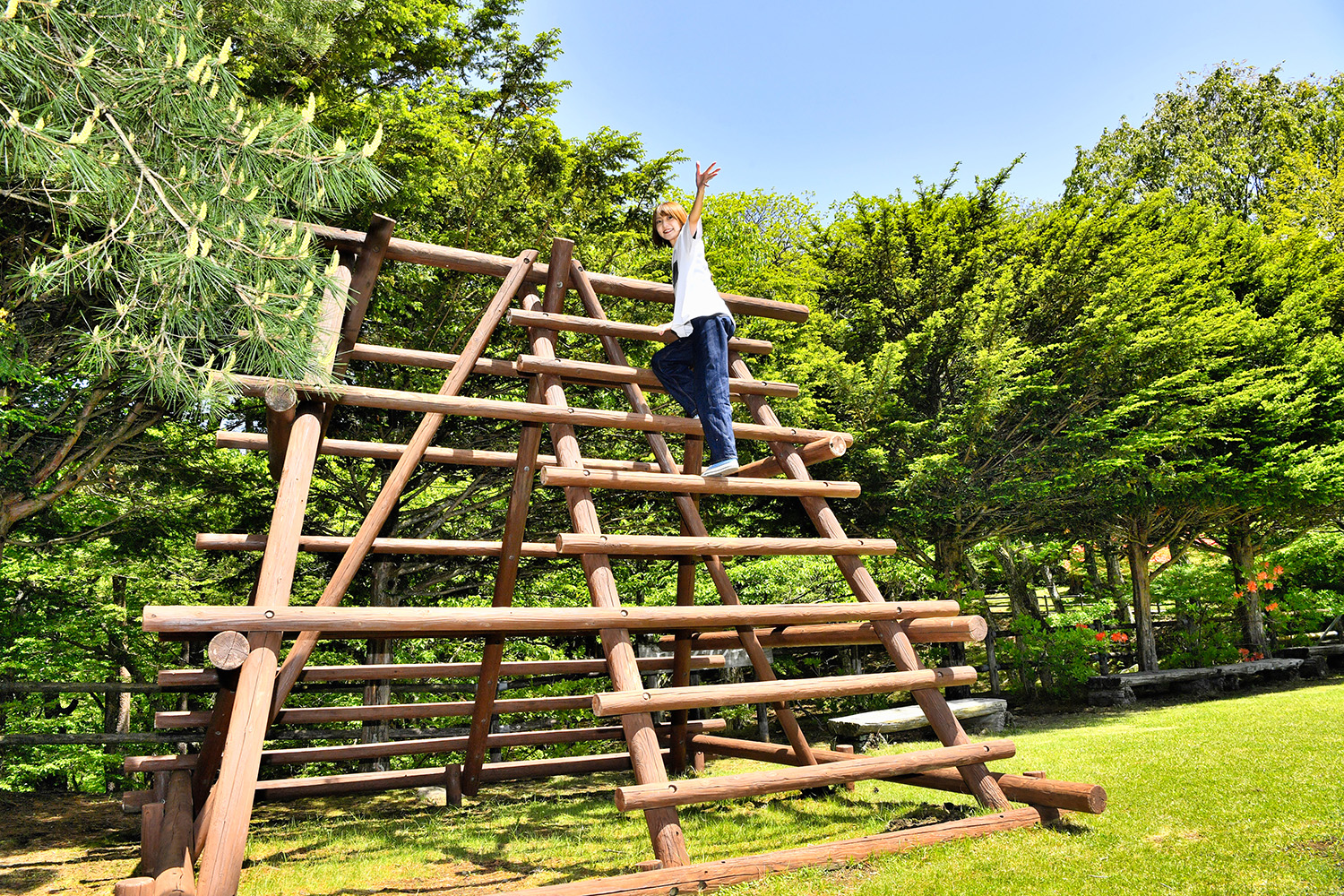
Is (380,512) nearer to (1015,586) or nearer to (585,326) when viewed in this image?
(585,326)

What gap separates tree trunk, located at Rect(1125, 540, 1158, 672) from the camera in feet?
53.3

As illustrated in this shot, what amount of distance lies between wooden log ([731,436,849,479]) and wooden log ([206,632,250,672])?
314cm

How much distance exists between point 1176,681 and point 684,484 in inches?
587

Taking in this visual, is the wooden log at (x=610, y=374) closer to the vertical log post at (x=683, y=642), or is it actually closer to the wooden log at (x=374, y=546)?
the vertical log post at (x=683, y=642)

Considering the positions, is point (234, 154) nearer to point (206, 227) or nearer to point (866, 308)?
point (206, 227)

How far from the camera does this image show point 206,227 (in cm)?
390

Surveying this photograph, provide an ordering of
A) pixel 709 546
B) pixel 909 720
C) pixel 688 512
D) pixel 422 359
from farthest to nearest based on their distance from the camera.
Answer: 1. pixel 909 720
2. pixel 422 359
3. pixel 688 512
4. pixel 709 546

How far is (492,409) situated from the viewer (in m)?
4.95

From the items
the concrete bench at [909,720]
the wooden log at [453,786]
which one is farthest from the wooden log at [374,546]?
the concrete bench at [909,720]

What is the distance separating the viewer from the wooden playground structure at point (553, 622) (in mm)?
3807

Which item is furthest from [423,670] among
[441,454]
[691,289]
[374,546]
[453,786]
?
[691,289]

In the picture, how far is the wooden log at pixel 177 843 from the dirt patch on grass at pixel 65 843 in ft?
2.52

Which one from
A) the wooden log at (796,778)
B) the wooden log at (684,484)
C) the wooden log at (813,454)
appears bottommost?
the wooden log at (796,778)

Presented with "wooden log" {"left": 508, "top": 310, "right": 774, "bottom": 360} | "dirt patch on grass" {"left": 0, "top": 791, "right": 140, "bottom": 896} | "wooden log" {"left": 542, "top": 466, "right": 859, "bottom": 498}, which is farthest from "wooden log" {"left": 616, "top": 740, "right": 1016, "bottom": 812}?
"dirt patch on grass" {"left": 0, "top": 791, "right": 140, "bottom": 896}
